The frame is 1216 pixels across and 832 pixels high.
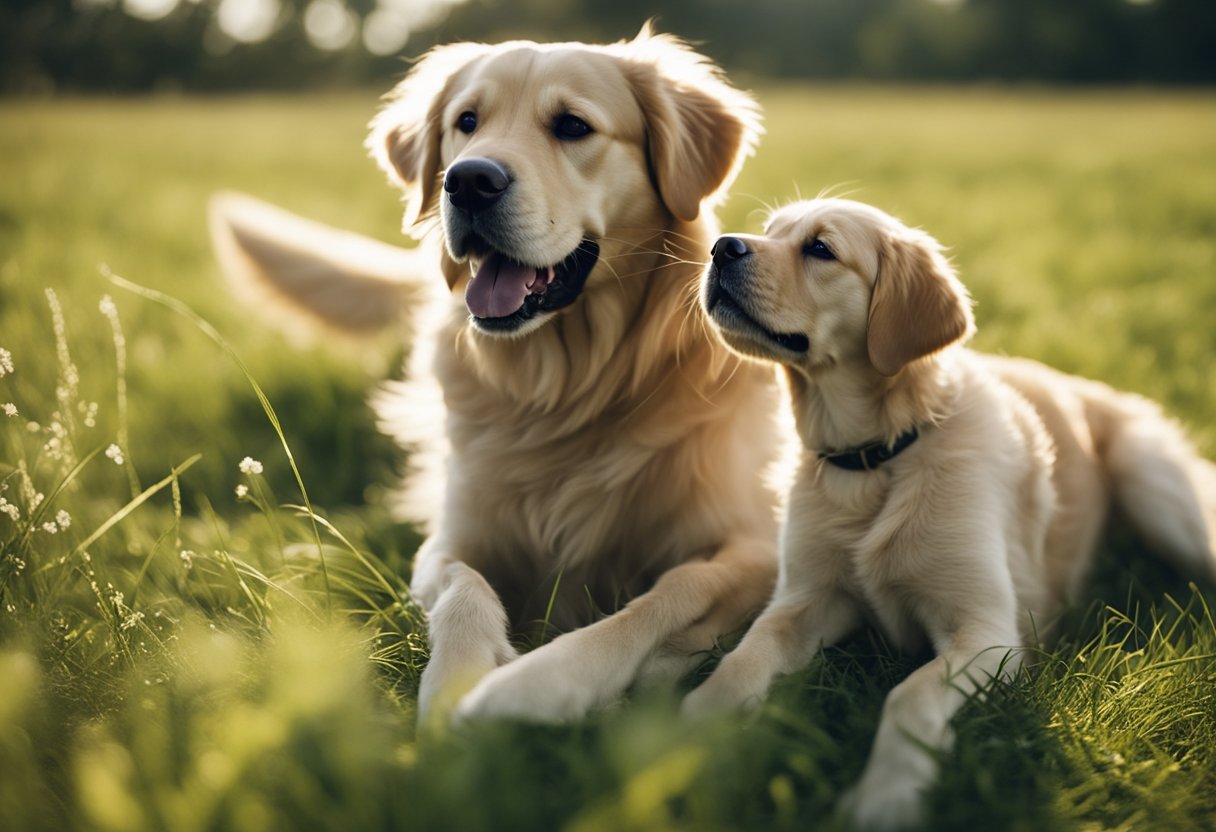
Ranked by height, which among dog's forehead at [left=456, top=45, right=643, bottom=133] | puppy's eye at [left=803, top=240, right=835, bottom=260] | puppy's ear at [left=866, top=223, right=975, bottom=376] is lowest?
puppy's ear at [left=866, top=223, right=975, bottom=376]

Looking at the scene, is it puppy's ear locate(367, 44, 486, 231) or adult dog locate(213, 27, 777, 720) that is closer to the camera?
adult dog locate(213, 27, 777, 720)

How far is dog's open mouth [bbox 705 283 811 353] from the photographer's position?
84.3 inches

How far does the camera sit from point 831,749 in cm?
161

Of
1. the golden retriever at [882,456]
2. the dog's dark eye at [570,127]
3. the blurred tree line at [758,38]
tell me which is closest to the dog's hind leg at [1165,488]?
the golden retriever at [882,456]

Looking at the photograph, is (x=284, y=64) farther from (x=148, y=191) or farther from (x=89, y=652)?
(x=89, y=652)

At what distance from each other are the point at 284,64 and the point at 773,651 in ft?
70.0

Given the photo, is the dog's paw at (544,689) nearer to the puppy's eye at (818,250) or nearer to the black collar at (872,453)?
the black collar at (872,453)

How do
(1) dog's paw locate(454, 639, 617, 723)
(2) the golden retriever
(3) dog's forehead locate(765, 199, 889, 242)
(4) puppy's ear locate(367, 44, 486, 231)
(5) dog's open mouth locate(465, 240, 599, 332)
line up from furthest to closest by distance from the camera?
(4) puppy's ear locate(367, 44, 486, 231) < (5) dog's open mouth locate(465, 240, 599, 332) < (3) dog's forehead locate(765, 199, 889, 242) < (2) the golden retriever < (1) dog's paw locate(454, 639, 617, 723)

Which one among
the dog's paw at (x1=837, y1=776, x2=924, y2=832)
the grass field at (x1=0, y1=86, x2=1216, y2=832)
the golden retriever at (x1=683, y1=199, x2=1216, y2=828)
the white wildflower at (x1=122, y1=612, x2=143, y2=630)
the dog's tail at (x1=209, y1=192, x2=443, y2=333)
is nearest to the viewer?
the grass field at (x1=0, y1=86, x2=1216, y2=832)

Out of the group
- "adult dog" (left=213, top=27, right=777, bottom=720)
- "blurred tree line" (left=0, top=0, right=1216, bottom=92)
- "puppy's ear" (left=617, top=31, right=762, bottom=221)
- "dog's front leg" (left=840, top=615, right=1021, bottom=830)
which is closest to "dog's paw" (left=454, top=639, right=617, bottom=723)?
"adult dog" (left=213, top=27, right=777, bottom=720)

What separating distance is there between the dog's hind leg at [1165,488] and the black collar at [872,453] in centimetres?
103

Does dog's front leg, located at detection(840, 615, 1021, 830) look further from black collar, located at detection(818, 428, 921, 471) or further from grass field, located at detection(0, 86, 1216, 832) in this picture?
black collar, located at detection(818, 428, 921, 471)

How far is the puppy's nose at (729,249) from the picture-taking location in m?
2.13

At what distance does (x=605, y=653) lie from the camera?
1.94m
